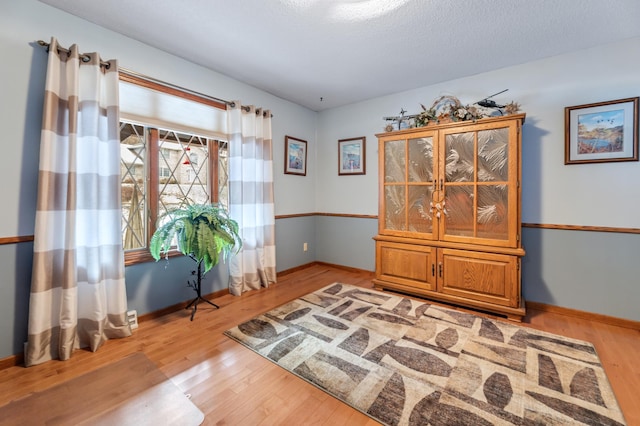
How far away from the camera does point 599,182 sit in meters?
2.40

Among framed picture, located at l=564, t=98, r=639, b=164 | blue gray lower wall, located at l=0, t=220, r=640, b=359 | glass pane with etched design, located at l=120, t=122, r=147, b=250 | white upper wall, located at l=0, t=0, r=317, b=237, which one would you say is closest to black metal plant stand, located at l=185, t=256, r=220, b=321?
blue gray lower wall, located at l=0, t=220, r=640, b=359

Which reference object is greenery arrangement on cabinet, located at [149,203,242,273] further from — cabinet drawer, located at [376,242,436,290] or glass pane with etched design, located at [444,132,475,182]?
glass pane with etched design, located at [444,132,475,182]

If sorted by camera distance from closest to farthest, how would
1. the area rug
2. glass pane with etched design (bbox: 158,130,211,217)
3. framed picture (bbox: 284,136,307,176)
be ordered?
1. the area rug
2. glass pane with etched design (bbox: 158,130,211,217)
3. framed picture (bbox: 284,136,307,176)

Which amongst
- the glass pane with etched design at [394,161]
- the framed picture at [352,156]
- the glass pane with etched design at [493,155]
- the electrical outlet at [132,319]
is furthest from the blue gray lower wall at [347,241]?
the electrical outlet at [132,319]

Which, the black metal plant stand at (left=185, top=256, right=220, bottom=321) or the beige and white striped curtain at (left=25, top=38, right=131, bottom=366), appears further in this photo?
the black metal plant stand at (left=185, top=256, right=220, bottom=321)

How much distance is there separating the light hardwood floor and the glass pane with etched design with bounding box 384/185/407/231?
1425 mm

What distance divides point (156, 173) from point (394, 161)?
2432mm

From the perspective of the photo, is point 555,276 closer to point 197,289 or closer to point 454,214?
point 454,214

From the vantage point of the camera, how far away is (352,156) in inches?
153

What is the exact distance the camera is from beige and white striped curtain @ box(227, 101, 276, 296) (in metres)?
2.96

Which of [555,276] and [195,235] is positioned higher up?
[195,235]

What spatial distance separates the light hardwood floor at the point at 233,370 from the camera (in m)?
1.41

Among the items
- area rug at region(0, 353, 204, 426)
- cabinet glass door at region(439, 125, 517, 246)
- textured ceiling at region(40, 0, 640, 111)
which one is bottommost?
area rug at region(0, 353, 204, 426)

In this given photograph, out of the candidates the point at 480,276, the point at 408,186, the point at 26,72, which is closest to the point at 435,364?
the point at 480,276
